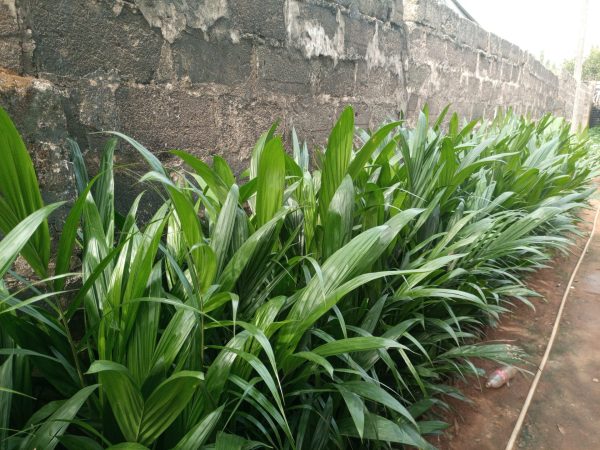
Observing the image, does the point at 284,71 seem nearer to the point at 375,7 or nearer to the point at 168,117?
the point at 168,117

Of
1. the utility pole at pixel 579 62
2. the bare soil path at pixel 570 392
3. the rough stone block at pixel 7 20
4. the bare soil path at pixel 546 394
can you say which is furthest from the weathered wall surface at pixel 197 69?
the utility pole at pixel 579 62

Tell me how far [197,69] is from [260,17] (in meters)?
0.46

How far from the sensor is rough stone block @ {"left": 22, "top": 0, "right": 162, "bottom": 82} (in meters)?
1.36

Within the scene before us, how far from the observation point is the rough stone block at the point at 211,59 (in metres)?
1.81

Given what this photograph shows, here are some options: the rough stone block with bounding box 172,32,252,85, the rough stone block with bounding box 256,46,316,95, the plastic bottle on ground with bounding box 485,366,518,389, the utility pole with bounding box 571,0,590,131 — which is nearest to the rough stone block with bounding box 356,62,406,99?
the rough stone block with bounding box 256,46,316,95

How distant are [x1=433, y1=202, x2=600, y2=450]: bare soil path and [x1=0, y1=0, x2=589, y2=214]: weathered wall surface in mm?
1317

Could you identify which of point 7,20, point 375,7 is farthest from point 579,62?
point 7,20

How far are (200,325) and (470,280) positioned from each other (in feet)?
3.87

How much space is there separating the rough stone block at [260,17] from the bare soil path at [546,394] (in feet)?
5.25

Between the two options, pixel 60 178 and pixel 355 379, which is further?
pixel 60 178

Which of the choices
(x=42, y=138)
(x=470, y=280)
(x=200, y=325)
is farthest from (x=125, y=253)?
(x=470, y=280)

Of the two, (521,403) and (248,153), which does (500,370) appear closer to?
(521,403)

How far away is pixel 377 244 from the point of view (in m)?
1.17

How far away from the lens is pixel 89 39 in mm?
1486
